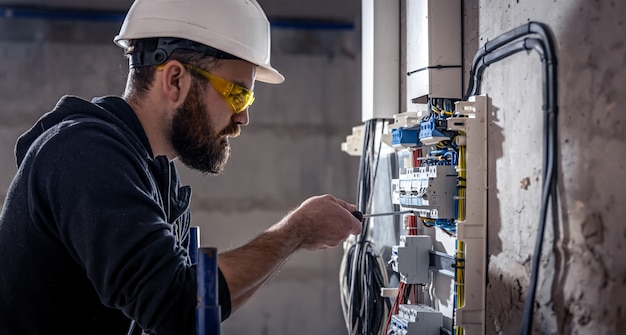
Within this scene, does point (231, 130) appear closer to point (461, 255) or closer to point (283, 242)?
point (283, 242)

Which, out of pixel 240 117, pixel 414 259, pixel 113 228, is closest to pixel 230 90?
pixel 240 117

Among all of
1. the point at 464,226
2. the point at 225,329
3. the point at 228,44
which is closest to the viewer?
the point at 228,44

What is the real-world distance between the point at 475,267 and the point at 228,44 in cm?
80

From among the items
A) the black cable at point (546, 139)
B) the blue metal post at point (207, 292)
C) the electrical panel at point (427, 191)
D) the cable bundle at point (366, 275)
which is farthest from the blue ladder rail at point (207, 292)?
the cable bundle at point (366, 275)

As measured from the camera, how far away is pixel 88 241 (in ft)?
2.97

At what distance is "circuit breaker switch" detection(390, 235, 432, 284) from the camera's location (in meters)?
1.78

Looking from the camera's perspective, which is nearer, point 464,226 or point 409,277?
point 464,226

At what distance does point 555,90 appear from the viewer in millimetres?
1149

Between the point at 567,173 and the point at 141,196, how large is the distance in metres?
0.78

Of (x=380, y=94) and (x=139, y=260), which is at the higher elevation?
(x=380, y=94)

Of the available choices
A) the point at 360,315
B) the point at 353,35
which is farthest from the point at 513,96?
the point at 353,35

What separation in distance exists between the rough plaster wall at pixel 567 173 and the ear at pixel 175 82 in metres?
0.73

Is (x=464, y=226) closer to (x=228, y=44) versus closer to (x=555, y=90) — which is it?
(x=555, y=90)

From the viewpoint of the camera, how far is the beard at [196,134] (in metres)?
1.22
